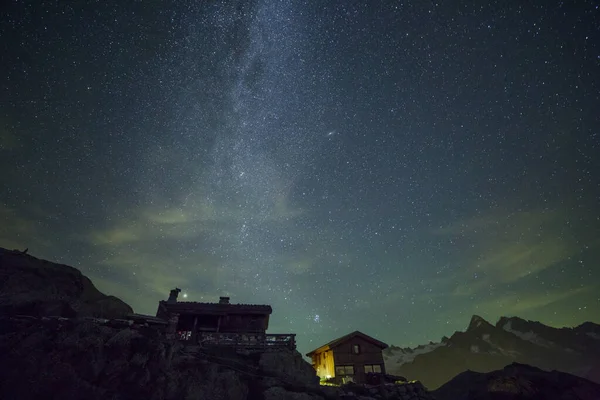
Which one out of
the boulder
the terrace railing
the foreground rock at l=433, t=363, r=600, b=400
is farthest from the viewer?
the foreground rock at l=433, t=363, r=600, b=400

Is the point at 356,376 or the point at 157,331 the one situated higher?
the point at 157,331

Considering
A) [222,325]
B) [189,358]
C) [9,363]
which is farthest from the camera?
[222,325]

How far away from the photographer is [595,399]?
53375mm

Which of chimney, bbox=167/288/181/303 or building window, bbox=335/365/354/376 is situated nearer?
chimney, bbox=167/288/181/303

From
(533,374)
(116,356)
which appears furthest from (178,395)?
(533,374)

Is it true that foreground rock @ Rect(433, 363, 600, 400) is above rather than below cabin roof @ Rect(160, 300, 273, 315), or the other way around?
below

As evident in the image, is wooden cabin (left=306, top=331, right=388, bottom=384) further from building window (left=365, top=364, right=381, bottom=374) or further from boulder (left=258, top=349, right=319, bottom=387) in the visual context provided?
boulder (left=258, top=349, right=319, bottom=387)

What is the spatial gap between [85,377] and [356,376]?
94.3ft

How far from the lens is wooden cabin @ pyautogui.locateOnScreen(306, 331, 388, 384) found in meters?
35.5

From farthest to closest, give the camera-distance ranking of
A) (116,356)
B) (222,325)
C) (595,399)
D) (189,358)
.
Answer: (595,399) < (222,325) < (189,358) < (116,356)

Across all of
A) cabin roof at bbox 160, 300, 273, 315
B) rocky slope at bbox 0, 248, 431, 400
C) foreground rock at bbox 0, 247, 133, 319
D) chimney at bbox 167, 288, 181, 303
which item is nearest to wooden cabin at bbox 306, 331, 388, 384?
rocky slope at bbox 0, 248, 431, 400

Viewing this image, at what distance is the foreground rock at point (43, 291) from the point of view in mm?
22594

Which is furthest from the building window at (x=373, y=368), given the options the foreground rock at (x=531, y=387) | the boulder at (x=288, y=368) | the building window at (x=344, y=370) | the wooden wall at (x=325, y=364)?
the foreground rock at (x=531, y=387)

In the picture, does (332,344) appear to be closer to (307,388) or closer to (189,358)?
(307,388)
